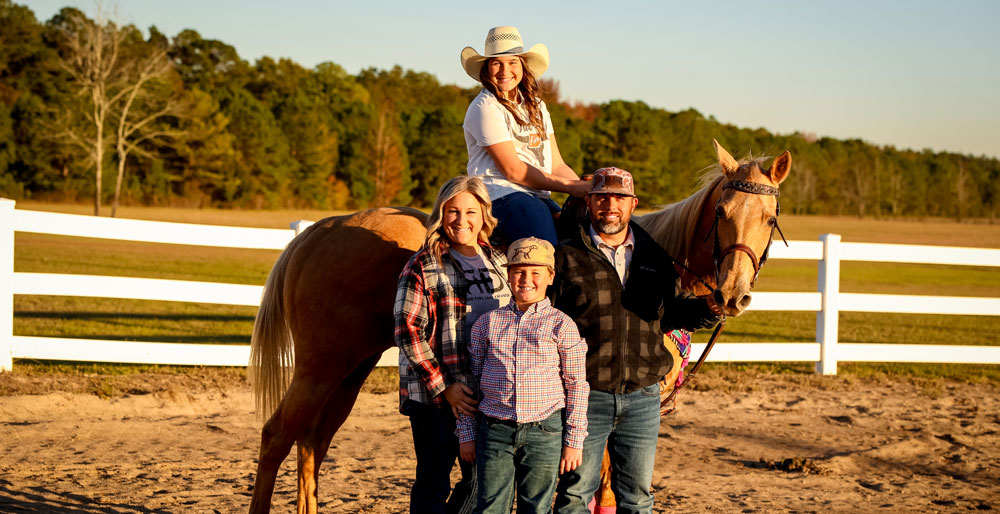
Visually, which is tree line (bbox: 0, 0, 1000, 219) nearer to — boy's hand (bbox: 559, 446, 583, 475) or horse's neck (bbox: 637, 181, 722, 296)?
horse's neck (bbox: 637, 181, 722, 296)

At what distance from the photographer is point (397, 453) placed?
5.51 m

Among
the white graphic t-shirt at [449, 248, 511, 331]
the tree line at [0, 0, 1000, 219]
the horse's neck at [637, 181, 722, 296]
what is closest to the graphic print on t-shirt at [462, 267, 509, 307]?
the white graphic t-shirt at [449, 248, 511, 331]

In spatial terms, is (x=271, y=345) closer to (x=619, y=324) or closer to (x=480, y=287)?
(x=480, y=287)

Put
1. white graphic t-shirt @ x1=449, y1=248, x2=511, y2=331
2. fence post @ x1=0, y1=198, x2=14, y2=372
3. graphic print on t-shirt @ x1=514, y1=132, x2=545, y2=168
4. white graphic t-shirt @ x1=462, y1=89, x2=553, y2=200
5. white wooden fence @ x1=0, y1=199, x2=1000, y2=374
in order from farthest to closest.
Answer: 1. white wooden fence @ x1=0, y1=199, x2=1000, y2=374
2. fence post @ x1=0, y1=198, x2=14, y2=372
3. graphic print on t-shirt @ x1=514, y1=132, x2=545, y2=168
4. white graphic t-shirt @ x1=462, y1=89, x2=553, y2=200
5. white graphic t-shirt @ x1=449, y1=248, x2=511, y2=331

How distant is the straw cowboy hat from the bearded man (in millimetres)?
887

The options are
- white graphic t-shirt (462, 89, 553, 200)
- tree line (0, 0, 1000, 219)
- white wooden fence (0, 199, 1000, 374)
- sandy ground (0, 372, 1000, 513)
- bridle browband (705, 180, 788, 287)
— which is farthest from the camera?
tree line (0, 0, 1000, 219)

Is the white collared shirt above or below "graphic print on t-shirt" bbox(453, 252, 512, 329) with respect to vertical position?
above

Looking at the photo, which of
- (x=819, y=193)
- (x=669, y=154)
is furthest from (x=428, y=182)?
(x=819, y=193)

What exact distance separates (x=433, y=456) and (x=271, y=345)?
5.23 ft

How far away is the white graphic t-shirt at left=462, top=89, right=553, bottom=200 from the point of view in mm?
3506

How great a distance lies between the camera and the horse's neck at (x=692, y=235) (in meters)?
3.53

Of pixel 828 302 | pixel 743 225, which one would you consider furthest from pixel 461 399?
pixel 828 302

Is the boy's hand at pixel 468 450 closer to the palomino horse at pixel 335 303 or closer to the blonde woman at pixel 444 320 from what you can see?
the blonde woman at pixel 444 320

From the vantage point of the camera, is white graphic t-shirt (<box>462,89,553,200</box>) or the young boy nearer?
the young boy
